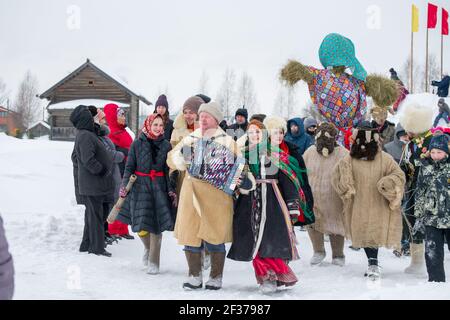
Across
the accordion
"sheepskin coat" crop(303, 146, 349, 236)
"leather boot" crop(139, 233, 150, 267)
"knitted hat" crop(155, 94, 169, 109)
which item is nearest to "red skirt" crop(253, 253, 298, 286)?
the accordion

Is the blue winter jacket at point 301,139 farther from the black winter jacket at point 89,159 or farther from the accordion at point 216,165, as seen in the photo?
the accordion at point 216,165

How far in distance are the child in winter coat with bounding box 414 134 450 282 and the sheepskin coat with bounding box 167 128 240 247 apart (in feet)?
6.23

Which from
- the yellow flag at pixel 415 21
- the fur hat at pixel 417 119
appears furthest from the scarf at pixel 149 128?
the yellow flag at pixel 415 21

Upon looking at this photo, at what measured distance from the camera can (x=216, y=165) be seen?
5070mm

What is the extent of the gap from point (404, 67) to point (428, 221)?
5365 centimetres

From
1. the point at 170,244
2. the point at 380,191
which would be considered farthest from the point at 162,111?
the point at 380,191

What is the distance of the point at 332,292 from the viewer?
505 centimetres

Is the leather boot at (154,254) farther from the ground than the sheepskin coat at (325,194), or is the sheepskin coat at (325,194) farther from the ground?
the sheepskin coat at (325,194)

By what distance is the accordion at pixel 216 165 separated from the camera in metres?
5.01

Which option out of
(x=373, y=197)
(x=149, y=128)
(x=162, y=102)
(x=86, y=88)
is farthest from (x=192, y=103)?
(x=86, y=88)

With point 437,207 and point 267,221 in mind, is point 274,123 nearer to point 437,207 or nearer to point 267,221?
point 267,221

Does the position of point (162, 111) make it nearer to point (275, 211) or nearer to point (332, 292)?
point (275, 211)

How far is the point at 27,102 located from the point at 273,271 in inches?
2837

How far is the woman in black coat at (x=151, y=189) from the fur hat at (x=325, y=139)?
173cm
